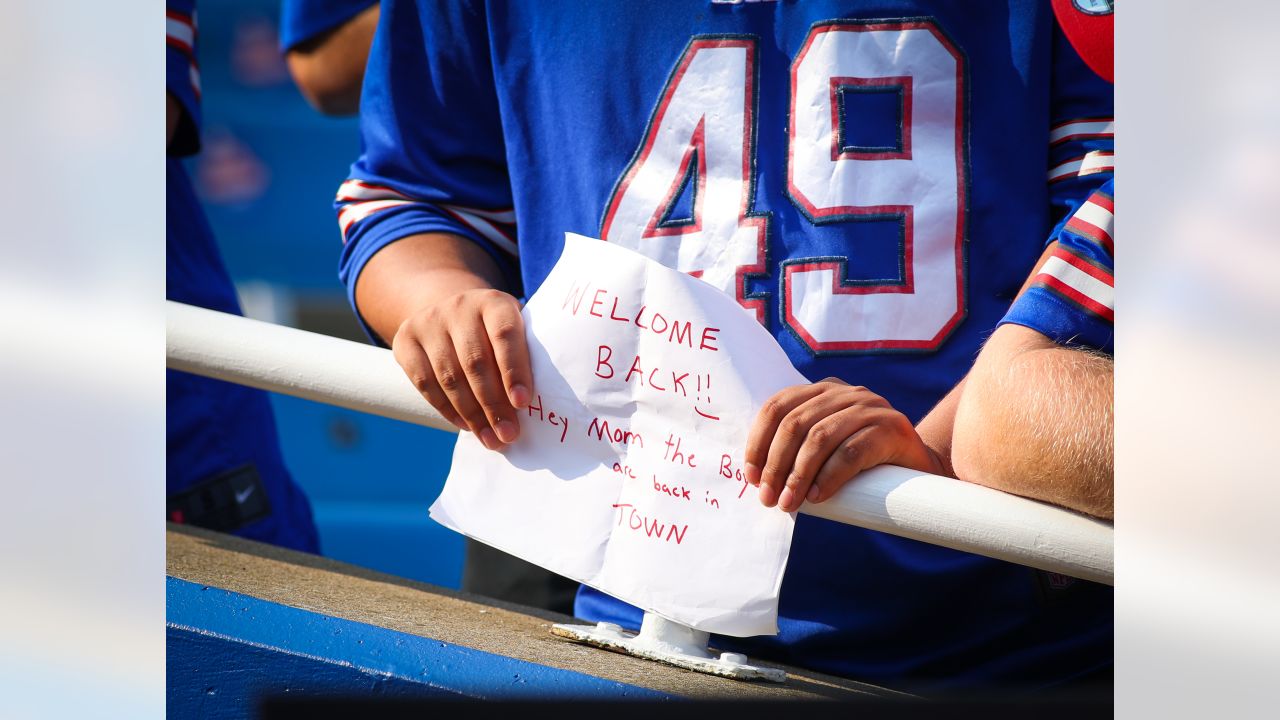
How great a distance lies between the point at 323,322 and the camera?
3.60 metres

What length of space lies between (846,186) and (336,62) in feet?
2.94

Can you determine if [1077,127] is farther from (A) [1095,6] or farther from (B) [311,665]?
(B) [311,665]

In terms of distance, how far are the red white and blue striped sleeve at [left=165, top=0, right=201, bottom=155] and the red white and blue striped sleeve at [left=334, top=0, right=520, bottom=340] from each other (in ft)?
1.14

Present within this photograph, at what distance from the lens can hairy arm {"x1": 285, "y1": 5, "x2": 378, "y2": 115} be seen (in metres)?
1.62

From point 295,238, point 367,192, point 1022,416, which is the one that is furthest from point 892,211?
point 295,238

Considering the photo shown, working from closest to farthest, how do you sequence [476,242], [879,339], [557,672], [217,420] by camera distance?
[557,672], [879,339], [476,242], [217,420]

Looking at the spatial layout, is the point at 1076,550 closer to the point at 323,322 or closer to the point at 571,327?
the point at 571,327

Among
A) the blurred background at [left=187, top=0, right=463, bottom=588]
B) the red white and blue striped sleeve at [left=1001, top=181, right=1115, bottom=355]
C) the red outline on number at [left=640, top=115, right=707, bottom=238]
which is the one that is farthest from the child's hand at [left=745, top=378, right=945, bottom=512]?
the blurred background at [left=187, top=0, right=463, bottom=588]

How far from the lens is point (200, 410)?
1.47 m

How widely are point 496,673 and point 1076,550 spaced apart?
0.34 metres

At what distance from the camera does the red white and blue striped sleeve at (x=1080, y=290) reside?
2.69 ft

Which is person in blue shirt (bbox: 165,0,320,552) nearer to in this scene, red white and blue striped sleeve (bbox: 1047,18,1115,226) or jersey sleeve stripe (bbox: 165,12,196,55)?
jersey sleeve stripe (bbox: 165,12,196,55)
